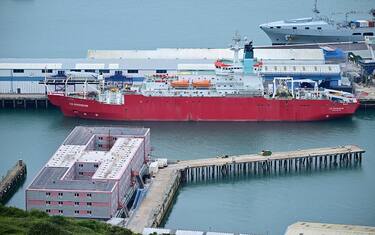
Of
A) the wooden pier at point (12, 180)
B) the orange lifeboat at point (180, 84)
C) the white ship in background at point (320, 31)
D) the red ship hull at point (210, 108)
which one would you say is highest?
the white ship in background at point (320, 31)

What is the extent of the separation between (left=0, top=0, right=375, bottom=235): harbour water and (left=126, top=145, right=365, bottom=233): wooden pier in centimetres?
47

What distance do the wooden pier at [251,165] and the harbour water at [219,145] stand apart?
47 cm

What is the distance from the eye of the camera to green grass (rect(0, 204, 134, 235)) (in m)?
20.7

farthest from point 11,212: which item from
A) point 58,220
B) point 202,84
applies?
point 202,84

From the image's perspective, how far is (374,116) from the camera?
120 ft

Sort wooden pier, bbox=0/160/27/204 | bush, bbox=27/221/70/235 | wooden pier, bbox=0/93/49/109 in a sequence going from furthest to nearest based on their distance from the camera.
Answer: wooden pier, bbox=0/93/49/109, wooden pier, bbox=0/160/27/204, bush, bbox=27/221/70/235

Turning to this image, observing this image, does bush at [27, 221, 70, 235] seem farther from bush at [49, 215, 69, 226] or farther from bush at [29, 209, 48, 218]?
bush at [29, 209, 48, 218]

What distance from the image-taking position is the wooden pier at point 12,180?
90.6 ft

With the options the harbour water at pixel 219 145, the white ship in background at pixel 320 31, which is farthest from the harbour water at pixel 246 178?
the white ship in background at pixel 320 31

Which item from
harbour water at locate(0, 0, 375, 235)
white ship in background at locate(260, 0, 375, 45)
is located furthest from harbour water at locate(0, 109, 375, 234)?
white ship in background at locate(260, 0, 375, 45)

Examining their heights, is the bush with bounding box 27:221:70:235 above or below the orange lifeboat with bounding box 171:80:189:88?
below

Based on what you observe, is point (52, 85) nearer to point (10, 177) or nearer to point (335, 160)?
point (10, 177)

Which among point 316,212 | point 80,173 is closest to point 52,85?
point 80,173

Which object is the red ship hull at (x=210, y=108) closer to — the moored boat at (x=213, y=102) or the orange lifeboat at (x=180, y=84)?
the moored boat at (x=213, y=102)
